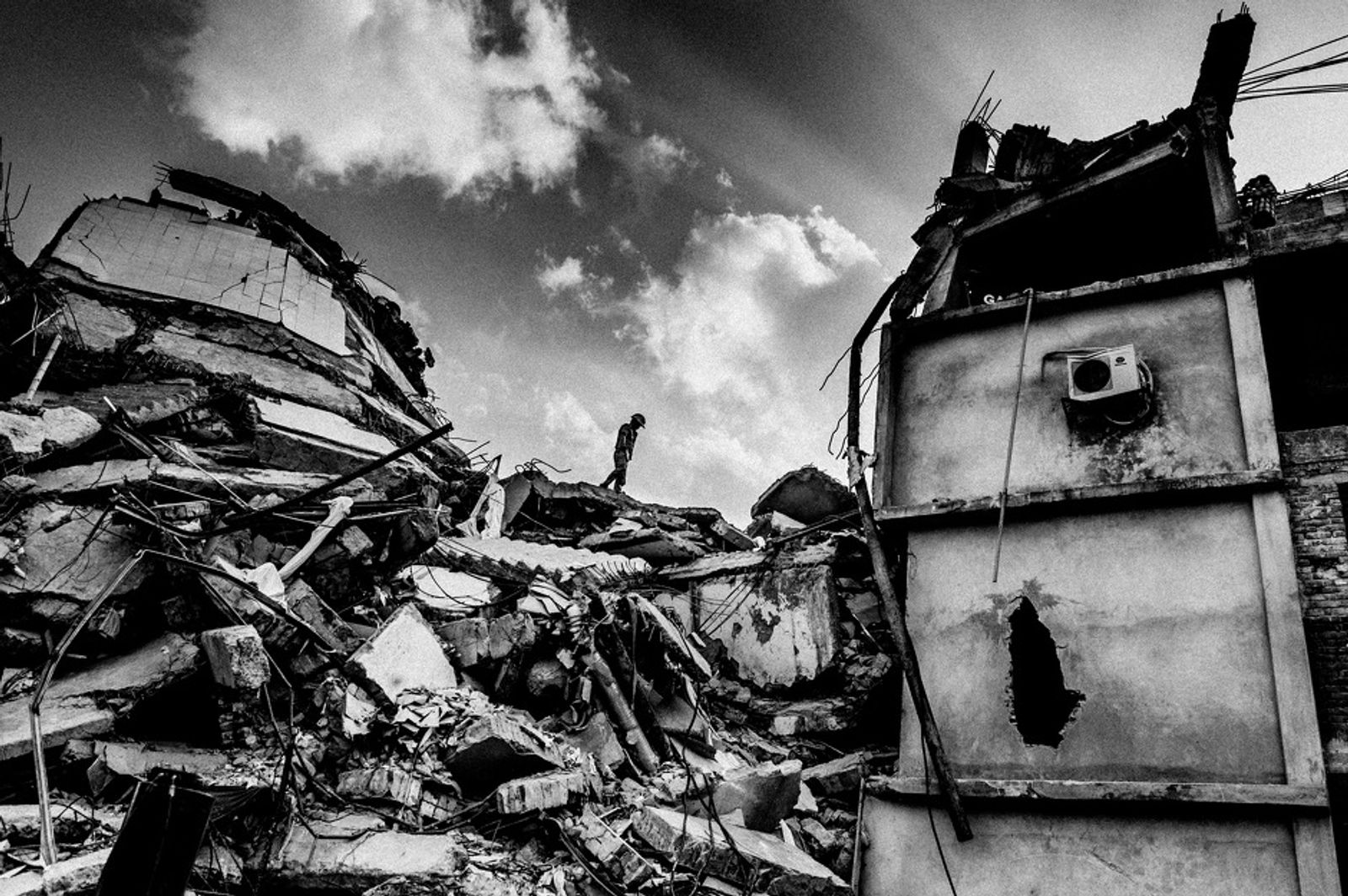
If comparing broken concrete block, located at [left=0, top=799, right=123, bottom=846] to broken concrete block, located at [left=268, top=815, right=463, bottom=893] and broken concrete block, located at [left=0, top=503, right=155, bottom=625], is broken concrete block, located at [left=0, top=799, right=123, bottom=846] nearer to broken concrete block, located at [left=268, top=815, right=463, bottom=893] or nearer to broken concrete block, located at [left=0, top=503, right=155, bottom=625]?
broken concrete block, located at [left=268, top=815, right=463, bottom=893]

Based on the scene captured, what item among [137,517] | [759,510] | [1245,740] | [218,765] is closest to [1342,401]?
Result: [1245,740]

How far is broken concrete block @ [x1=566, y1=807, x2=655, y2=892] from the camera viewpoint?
13.6 ft

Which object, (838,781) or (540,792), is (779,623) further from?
(540,792)

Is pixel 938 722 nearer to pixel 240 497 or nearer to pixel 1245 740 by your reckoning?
pixel 1245 740

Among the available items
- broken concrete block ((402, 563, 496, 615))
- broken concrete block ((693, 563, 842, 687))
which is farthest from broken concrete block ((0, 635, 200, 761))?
broken concrete block ((693, 563, 842, 687))

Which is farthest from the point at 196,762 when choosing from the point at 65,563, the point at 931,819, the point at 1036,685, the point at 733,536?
the point at 733,536

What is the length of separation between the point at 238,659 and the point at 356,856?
1368 millimetres

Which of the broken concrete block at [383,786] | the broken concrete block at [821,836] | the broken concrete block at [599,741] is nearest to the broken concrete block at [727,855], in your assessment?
the broken concrete block at [599,741]

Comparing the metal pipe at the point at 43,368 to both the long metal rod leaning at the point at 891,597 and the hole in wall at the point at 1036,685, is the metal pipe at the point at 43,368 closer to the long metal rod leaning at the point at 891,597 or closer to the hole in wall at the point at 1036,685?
the long metal rod leaning at the point at 891,597

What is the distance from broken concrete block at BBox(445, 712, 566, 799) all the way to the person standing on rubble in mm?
8995

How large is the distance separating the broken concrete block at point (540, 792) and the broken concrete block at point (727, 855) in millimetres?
417

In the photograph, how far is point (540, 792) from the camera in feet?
14.3

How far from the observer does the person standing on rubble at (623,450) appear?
1373 centimetres

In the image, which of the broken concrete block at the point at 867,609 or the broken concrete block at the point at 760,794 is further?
the broken concrete block at the point at 867,609
